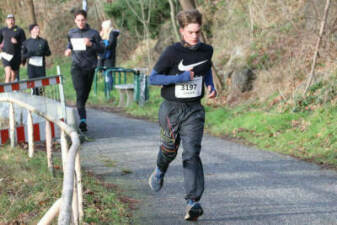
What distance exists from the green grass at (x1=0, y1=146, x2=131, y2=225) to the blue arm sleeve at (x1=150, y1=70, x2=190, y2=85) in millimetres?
1378

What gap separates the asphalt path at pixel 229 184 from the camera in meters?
5.42

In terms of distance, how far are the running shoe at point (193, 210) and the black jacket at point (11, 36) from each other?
10190 millimetres

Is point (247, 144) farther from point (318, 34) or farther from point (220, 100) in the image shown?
point (220, 100)

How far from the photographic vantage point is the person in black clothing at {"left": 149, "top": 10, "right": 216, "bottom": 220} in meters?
5.21

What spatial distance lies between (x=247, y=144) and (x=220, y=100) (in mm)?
4768

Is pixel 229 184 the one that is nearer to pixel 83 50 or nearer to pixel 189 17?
pixel 189 17

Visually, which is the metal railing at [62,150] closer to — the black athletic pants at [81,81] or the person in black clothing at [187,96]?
the person in black clothing at [187,96]

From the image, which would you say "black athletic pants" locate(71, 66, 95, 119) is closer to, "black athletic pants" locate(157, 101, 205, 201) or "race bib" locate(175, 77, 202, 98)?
"black athletic pants" locate(157, 101, 205, 201)

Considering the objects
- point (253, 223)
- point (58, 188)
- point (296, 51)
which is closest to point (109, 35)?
point (296, 51)

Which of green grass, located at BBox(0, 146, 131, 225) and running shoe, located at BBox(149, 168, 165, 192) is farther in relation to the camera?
running shoe, located at BBox(149, 168, 165, 192)

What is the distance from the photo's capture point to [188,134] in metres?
5.32

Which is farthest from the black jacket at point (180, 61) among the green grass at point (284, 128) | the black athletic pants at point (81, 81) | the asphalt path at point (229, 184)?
the black athletic pants at point (81, 81)

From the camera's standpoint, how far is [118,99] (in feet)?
59.9

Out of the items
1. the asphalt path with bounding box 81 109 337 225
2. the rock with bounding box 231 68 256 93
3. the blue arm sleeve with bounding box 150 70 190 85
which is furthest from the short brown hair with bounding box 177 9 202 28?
the rock with bounding box 231 68 256 93
